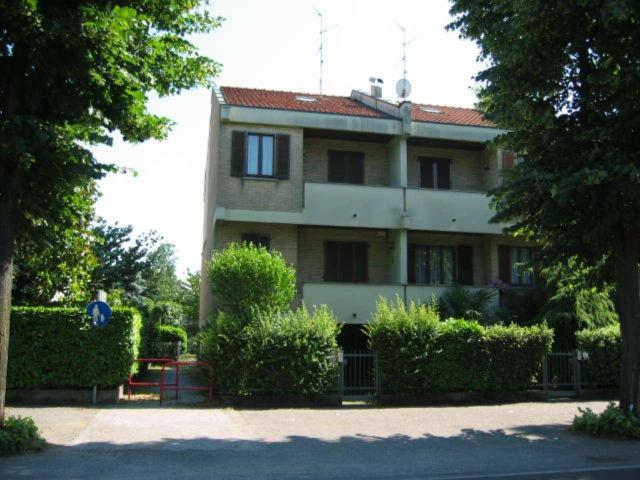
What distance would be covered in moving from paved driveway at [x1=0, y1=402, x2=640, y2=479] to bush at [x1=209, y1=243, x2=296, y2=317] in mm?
3430

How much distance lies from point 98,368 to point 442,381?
8202mm

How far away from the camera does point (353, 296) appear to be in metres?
20.2

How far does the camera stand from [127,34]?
959 centimetres

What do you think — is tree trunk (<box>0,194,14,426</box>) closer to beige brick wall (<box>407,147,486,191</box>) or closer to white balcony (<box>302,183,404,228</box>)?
white balcony (<box>302,183,404,228</box>)

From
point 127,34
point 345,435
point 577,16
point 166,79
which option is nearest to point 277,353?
point 345,435

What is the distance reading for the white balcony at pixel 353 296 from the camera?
19953mm

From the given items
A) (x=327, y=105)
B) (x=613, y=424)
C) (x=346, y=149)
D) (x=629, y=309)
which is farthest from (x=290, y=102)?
(x=613, y=424)

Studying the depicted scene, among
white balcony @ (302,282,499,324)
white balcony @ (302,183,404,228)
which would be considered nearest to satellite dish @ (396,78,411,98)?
white balcony @ (302,183,404,228)

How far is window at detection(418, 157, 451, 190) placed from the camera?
2331 cm

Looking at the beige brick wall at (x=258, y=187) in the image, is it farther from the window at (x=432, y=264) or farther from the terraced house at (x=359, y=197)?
the window at (x=432, y=264)

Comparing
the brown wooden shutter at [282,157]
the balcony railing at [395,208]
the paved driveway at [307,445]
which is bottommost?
the paved driveway at [307,445]

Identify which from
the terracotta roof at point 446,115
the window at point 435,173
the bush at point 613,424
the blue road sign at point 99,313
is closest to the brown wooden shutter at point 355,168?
the window at point 435,173

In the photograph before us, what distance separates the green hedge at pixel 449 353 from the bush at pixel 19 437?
8575mm

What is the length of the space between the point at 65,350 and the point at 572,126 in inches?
458
